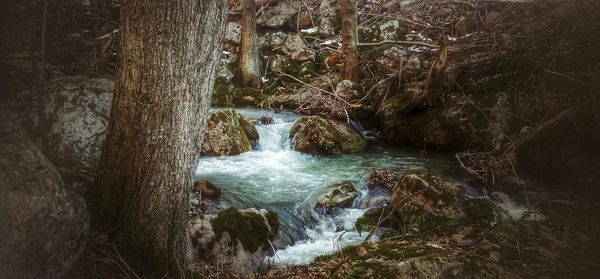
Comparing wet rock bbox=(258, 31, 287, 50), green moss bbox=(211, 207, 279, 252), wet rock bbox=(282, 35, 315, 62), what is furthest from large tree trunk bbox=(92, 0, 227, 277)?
wet rock bbox=(258, 31, 287, 50)

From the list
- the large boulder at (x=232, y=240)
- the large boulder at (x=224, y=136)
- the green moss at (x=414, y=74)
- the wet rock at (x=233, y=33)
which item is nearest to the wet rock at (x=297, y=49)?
the wet rock at (x=233, y=33)

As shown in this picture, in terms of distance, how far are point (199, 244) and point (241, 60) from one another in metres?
11.0

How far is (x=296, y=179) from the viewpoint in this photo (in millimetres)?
7473

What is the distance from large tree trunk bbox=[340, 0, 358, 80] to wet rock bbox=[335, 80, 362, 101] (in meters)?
0.61

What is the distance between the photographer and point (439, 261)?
10.2 ft

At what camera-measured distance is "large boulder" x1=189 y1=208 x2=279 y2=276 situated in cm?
377

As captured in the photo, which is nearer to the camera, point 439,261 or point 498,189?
point 439,261

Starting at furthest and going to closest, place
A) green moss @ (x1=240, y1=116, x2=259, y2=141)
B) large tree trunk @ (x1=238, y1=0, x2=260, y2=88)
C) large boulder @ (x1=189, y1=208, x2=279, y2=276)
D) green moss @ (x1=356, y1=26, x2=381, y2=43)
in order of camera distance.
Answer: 1. green moss @ (x1=356, y1=26, x2=381, y2=43)
2. large tree trunk @ (x1=238, y1=0, x2=260, y2=88)
3. green moss @ (x1=240, y1=116, x2=259, y2=141)
4. large boulder @ (x1=189, y1=208, x2=279, y2=276)

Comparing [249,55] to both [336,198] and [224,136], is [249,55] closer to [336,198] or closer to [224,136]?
[224,136]

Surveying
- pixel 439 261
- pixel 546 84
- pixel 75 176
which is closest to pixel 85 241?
pixel 75 176

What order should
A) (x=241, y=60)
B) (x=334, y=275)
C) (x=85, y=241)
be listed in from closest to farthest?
1. (x=85, y=241)
2. (x=334, y=275)
3. (x=241, y=60)

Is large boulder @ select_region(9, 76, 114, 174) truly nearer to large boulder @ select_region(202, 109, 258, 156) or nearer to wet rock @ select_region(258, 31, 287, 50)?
large boulder @ select_region(202, 109, 258, 156)

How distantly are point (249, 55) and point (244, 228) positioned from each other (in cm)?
1074

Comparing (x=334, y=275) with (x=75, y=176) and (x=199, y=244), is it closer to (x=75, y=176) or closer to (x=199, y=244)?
(x=199, y=244)
